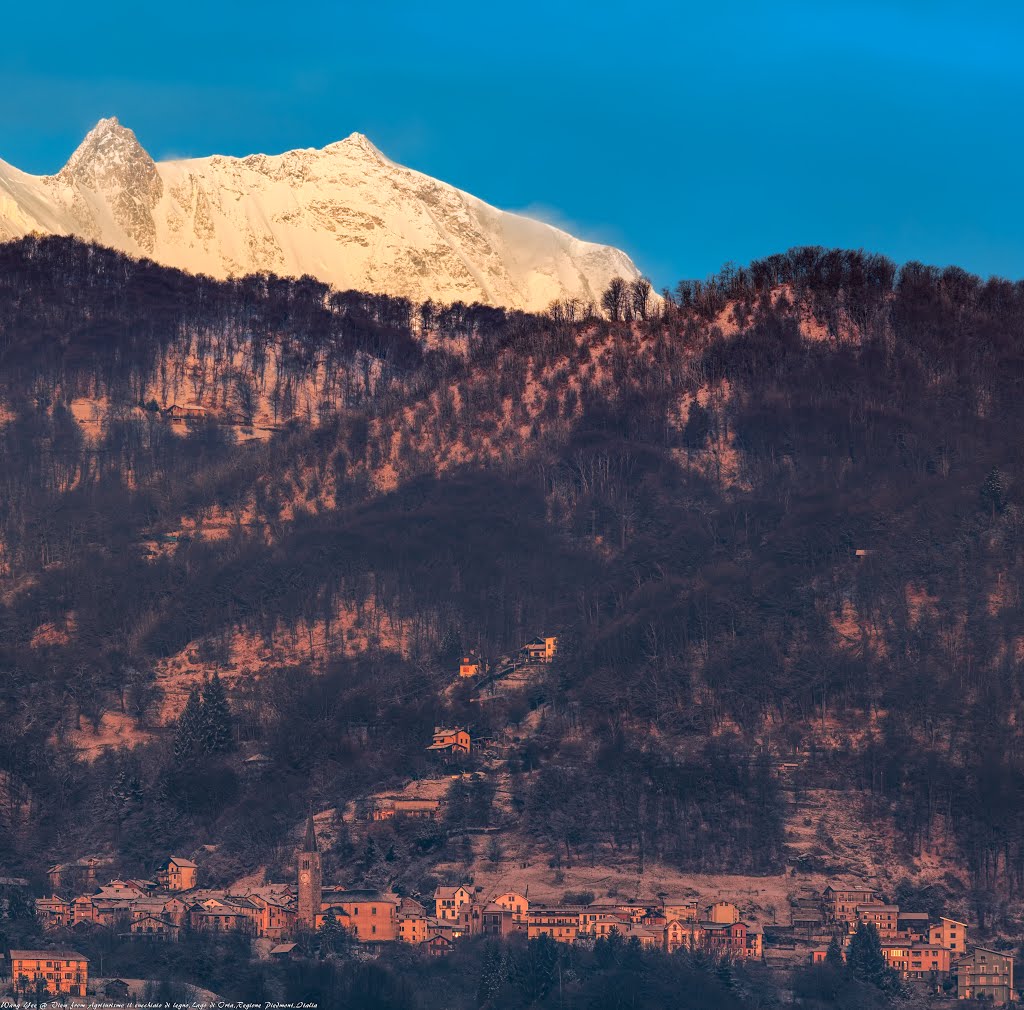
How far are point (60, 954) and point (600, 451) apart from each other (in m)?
57.5

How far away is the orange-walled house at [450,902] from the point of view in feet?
464

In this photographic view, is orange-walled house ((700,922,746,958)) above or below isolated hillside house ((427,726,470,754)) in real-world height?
below

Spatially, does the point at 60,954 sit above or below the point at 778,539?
below

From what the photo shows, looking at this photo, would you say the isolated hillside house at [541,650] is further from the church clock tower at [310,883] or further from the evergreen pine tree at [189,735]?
the church clock tower at [310,883]

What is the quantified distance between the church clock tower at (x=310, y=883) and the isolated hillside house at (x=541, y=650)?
19.3m

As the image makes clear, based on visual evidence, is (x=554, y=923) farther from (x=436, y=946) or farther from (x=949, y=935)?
(x=949, y=935)

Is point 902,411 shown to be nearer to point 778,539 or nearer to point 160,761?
point 778,539

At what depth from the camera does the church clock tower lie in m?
140

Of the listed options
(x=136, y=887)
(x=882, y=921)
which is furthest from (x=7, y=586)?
(x=882, y=921)

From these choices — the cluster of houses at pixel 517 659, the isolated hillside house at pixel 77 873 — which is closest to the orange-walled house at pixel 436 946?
the isolated hillside house at pixel 77 873

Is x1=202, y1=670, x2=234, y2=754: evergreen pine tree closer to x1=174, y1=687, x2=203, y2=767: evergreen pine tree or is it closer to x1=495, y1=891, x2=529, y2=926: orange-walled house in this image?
x1=174, y1=687, x2=203, y2=767: evergreen pine tree

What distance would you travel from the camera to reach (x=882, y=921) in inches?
5541

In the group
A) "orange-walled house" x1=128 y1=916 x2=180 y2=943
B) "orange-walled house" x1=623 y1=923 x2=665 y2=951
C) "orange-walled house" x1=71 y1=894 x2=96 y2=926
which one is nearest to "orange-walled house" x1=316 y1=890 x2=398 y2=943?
"orange-walled house" x1=128 y1=916 x2=180 y2=943

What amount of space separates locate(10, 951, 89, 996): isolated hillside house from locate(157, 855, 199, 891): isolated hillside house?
11.7 metres
